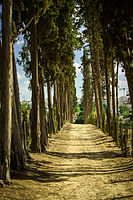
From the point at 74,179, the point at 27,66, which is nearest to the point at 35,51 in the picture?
the point at 27,66

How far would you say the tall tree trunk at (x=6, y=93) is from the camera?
5996mm

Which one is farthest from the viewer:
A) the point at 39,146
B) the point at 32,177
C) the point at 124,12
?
the point at 39,146

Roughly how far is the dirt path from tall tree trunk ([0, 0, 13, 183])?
66 cm

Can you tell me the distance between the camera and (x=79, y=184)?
634 centimetres

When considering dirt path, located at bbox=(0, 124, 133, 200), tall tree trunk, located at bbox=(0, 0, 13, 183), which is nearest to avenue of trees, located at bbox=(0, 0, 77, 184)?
tall tree trunk, located at bbox=(0, 0, 13, 183)

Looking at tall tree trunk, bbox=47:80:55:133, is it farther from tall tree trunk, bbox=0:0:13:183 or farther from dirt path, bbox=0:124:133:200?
tall tree trunk, bbox=0:0:13:183

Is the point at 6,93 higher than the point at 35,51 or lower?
lower

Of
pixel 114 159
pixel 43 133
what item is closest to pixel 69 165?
pixel 114 159

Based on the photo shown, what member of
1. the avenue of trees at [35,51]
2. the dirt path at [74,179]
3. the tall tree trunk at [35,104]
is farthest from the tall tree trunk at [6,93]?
the tall tree trunk at [35,104]

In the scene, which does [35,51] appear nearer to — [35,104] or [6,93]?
[35,104]

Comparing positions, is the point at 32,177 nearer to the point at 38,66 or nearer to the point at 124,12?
the point at 124,12

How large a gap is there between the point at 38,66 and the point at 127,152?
5457 millimetres

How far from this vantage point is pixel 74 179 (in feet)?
22.3

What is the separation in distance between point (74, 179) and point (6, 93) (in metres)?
3.14
